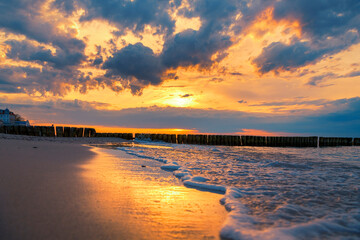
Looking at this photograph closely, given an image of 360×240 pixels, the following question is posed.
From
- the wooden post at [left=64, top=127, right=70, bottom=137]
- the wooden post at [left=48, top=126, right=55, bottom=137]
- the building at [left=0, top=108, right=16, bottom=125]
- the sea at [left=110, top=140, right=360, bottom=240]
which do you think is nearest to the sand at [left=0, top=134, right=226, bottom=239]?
the sea at [left=110, top=140, right=360, bottom=240]

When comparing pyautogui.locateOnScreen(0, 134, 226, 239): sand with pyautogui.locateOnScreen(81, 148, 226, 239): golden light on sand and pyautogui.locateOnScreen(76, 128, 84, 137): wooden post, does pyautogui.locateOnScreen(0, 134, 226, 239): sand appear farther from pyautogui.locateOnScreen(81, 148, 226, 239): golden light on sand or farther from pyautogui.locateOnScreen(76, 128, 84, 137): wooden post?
pyautogui.locateOnScreen(76, 128, 84, 137): wooden post

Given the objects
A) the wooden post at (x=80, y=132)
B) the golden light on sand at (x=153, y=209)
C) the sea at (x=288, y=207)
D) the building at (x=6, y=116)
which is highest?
the building at (x=6, y=116)

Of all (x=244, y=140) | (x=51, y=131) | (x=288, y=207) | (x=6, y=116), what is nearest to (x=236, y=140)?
(x=244, y=140)

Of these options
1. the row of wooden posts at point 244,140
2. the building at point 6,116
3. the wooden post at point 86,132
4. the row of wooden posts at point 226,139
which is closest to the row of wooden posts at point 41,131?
the row of wooden posts at point 226,139

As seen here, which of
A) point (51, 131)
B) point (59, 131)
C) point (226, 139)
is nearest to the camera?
point (51, 131)

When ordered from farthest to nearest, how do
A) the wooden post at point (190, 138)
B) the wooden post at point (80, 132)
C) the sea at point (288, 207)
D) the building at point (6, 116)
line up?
1. the building at point (6, 116)
2. the wooden post at point (190, 138)
3. the wooden post at point (80, 132)
4. the sea at point (288, 207)

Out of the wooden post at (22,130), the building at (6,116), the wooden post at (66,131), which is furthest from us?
the building at (6,116)

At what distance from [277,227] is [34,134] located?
28273 mm

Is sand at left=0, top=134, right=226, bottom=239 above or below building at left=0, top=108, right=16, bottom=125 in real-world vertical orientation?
below

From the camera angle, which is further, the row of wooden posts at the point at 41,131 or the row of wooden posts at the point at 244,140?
the row of wooden posts at the point at 244,140

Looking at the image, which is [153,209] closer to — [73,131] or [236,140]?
[73,131]

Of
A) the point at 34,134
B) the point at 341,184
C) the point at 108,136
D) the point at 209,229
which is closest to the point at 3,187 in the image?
the point at 209,229

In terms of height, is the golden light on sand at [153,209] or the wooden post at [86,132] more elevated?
the wooden post at [86,132]

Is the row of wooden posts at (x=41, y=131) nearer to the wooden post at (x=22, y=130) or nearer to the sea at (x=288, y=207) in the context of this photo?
the wooden post at (x=22, y=130)
